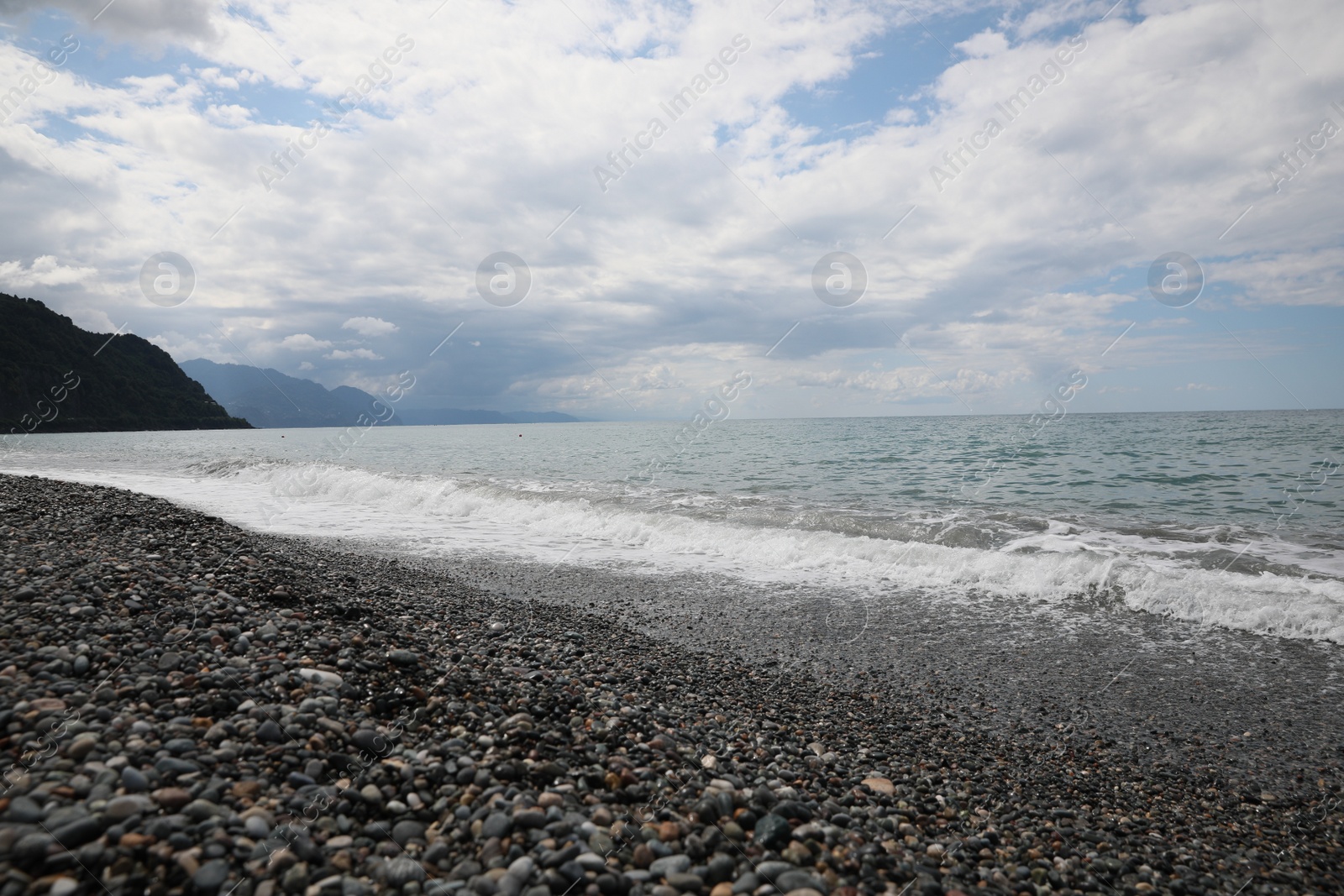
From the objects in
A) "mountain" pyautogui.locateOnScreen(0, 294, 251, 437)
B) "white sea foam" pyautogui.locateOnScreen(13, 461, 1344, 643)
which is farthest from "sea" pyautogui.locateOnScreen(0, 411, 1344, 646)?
"mountain" pyautogui.locateOnScreen(0, 294, 251, 437)

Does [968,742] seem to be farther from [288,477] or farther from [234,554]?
[288,477]

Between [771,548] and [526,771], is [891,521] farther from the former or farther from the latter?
[526,771]

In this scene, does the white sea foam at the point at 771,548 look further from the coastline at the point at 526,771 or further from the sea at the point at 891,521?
the coastline at the point at 526,771

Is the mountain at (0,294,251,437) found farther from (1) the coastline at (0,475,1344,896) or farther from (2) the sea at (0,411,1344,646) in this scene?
(1) the coastline at (0,475,1344,896)

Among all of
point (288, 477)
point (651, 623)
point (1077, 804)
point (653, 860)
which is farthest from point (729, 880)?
point (288, 477)

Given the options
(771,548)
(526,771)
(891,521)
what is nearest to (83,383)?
(771,548)

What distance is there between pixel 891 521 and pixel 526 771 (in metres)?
14.8

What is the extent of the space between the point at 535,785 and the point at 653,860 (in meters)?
0.92

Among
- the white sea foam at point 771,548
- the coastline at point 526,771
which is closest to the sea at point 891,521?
the white sea foam at point 771,548

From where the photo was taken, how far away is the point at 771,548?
14.4 meters

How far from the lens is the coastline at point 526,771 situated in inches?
120

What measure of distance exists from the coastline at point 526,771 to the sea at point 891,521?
14.0ft

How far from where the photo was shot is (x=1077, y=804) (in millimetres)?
4824

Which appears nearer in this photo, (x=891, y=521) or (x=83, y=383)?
(x=891, y=521)
